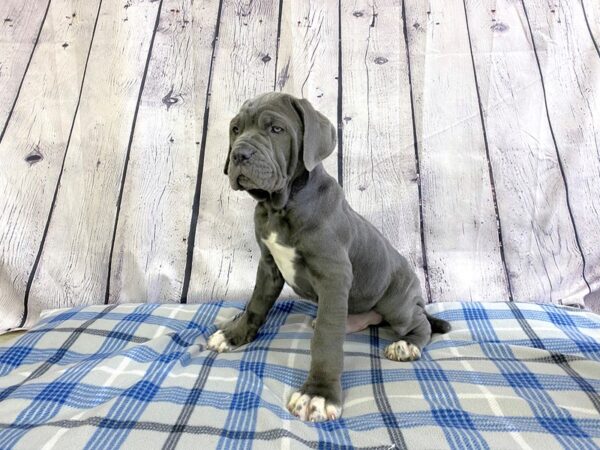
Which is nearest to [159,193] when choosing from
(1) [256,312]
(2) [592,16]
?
(1) [256,312]

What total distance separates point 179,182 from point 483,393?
1887mm

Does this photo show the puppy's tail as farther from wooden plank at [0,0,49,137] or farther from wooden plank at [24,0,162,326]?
wooden plank at [0,0,49,137]

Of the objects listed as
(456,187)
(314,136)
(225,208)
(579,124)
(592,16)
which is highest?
(592,16)

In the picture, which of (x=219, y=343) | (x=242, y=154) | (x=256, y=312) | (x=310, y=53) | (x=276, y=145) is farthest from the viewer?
(x=310, y=53)

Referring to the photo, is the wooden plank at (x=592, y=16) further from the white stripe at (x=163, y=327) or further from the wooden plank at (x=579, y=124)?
the white stripe at (x=163, y=327)

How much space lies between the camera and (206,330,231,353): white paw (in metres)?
2.20

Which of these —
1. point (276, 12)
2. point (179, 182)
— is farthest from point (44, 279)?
point (276, 12)

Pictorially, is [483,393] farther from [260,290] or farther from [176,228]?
[176,228]

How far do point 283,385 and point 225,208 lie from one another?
4.05 ft

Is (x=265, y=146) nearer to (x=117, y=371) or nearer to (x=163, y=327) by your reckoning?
(x=117, y=371)

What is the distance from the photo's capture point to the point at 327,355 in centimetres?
179

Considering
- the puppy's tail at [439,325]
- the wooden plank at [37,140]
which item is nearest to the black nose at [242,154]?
the puppy's tail at [439,325]

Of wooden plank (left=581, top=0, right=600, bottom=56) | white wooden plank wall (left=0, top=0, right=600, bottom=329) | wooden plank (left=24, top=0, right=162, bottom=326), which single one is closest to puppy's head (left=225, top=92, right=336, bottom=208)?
white wooden plank wall (left=0, top=0, right=600, bottom=329)

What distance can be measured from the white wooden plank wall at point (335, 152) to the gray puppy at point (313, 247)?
64 centimetres
